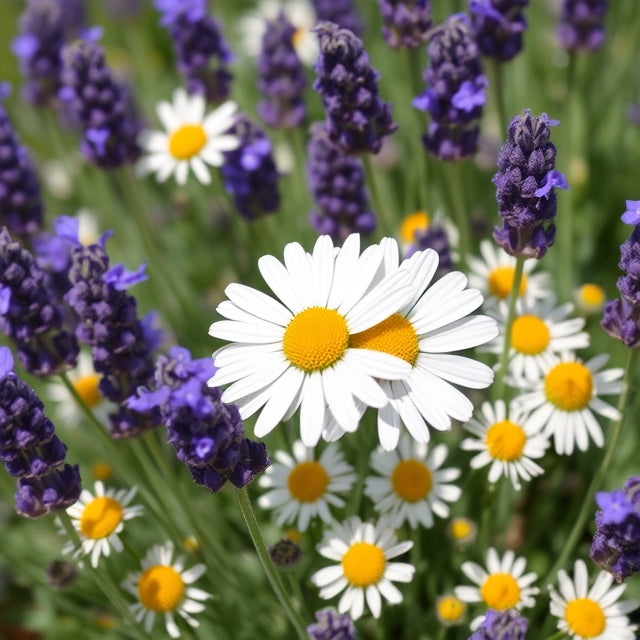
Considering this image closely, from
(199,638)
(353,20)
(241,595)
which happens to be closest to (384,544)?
(241,595)

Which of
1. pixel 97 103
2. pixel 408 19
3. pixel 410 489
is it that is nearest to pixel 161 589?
pixel 410 489

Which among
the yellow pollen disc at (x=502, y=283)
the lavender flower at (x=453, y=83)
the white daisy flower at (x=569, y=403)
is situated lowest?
the white daisy flower at (x=569, y=403)

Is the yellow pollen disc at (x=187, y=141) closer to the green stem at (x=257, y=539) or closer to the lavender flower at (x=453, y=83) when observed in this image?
the lavender flower at (x=453, y=83)

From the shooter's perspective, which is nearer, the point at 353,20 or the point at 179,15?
the point at 179,15

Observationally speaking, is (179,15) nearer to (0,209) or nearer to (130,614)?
(0,209)

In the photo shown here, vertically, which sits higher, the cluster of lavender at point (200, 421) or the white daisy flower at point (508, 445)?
the white daisy flower at point (508, 445)

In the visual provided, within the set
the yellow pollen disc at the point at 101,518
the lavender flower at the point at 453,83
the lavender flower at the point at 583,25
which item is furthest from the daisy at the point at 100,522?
the lavender flower at the point at 583,25
